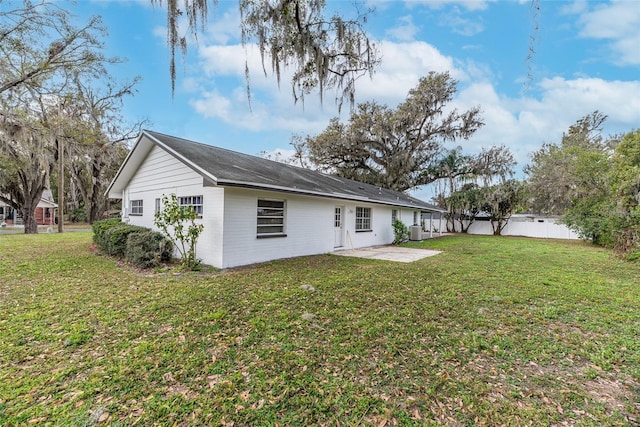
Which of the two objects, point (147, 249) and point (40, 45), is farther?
point (40, 45)

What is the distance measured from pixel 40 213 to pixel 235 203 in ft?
121

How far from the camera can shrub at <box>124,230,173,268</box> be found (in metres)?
7.31

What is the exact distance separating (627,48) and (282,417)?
Result: 770 centimetres

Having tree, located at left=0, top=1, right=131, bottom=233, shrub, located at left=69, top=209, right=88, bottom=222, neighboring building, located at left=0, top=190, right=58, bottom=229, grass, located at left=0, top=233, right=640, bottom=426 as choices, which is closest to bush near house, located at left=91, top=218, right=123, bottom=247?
grass, located at left=0, top=233, right=640, bottom=426

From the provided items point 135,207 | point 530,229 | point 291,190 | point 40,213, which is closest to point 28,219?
point 135,207

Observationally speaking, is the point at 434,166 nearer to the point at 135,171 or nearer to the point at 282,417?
the point at 135,171

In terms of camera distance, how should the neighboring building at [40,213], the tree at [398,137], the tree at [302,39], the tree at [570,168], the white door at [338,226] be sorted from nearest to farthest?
the tree at [302,39], the white door at [338,226], the tree at [570,168], the tree at [398,137], the neighboring building at [40,213]

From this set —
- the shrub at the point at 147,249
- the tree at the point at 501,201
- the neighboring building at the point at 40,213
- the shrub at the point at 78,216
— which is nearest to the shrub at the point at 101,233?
the shrub at the point at 147,249

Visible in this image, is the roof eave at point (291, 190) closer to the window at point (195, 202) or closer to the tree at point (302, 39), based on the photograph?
the window at point (195, 202)

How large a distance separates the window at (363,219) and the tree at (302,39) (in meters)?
7.01

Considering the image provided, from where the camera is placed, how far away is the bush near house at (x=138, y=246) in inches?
289

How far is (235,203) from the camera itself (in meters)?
7.27

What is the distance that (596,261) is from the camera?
9.38 meters

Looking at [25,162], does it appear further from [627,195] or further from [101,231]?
[627,195]
